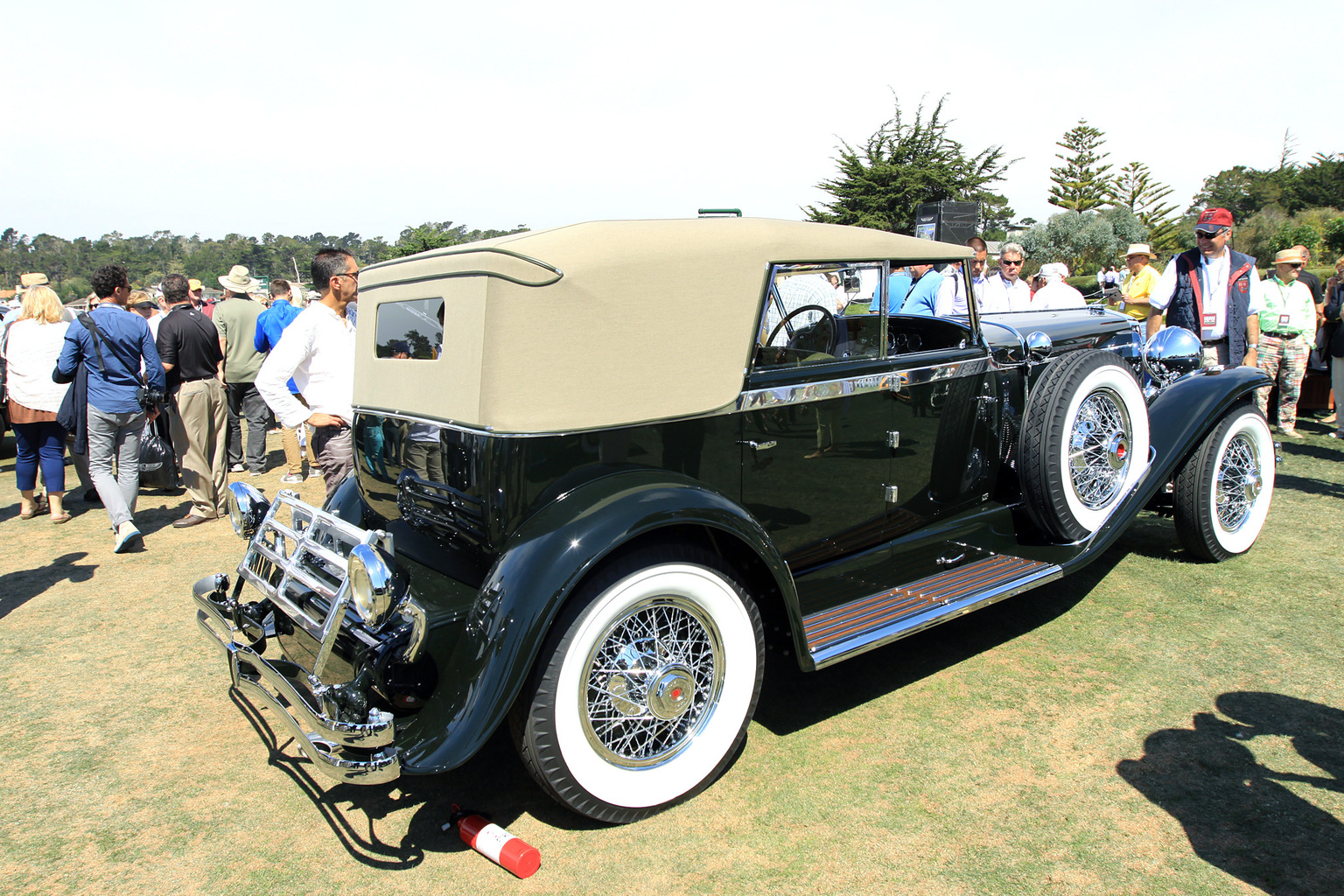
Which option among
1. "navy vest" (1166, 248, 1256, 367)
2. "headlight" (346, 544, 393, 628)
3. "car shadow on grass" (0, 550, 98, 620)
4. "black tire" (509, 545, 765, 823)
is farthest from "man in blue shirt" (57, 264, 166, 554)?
"navy vest" (1166, 248, 1256, 367)

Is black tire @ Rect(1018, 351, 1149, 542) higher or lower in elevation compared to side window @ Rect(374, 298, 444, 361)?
lower

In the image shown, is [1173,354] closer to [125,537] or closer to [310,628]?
[310,628]

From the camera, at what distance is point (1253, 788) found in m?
2.68

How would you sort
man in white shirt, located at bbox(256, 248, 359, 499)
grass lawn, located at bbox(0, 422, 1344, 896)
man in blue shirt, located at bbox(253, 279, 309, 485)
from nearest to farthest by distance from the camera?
grass lawn, located at bbox(0, 422, 1344, 896), man in white shirt, located at bbox(256, 248, 359, 499), man in blue shirt, located at bbox(253, 279, 309, 485)

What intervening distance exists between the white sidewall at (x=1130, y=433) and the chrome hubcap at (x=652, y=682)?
2.18 m

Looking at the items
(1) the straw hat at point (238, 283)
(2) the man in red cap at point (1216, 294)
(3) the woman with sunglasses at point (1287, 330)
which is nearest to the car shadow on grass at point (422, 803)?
(2) the man in red cap at point (1216, 294)

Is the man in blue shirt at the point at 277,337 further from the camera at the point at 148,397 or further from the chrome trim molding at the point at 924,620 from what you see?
the chrome trim molding at the point at 924,620

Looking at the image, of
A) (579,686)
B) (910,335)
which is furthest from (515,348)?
(910,335)

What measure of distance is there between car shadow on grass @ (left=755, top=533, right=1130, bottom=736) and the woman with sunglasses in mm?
5798

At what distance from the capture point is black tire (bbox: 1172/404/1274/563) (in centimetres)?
455

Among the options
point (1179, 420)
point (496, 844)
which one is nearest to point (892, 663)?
point (496, 844)

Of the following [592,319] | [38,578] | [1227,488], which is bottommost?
[38,578]

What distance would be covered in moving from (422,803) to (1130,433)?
3871 mm

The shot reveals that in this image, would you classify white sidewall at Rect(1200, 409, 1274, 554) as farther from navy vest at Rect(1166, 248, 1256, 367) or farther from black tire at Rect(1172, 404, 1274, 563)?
navy vest at Rect(1166, 248, 1256, 367)
